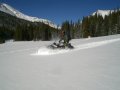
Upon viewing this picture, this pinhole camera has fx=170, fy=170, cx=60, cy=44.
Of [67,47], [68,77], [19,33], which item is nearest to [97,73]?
[68,77]

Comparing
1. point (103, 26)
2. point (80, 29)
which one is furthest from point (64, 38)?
point (80, 29)

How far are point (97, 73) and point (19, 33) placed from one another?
107 metres

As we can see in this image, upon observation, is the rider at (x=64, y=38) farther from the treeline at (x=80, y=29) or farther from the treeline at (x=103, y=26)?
the treeline at (x=103, y=26)

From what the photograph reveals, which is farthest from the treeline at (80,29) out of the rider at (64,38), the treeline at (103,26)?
the rider at (64,38)

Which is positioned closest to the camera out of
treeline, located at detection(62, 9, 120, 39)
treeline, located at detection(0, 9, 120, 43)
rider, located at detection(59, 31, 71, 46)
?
rider, located at detection(59, 31, 71, 46)

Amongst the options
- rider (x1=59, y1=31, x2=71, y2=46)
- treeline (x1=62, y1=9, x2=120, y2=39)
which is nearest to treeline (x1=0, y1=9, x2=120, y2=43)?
treeline (x1=62, y1=9, x2=120, y2=39)

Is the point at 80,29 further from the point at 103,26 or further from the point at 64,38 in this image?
the point at 64,38

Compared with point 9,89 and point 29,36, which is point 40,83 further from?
point 29,36

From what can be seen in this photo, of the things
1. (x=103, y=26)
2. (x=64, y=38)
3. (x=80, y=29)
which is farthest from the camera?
(x=80, y=29)

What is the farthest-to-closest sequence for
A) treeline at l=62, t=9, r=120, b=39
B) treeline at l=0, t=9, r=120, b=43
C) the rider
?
treeline at l=0, t=9, r=120, b=43, treeline at l=62, t=9, r=120, b=39, the rider

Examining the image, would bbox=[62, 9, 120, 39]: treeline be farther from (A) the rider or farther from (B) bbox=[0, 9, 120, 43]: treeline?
(A) the rider

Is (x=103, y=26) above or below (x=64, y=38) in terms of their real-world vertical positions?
above

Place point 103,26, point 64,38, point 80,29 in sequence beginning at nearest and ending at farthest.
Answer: point 64,38
point 103,26
point 80,29

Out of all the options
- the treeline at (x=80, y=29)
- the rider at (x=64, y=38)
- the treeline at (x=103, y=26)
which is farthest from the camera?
the treeline at (x=80, y=29)
